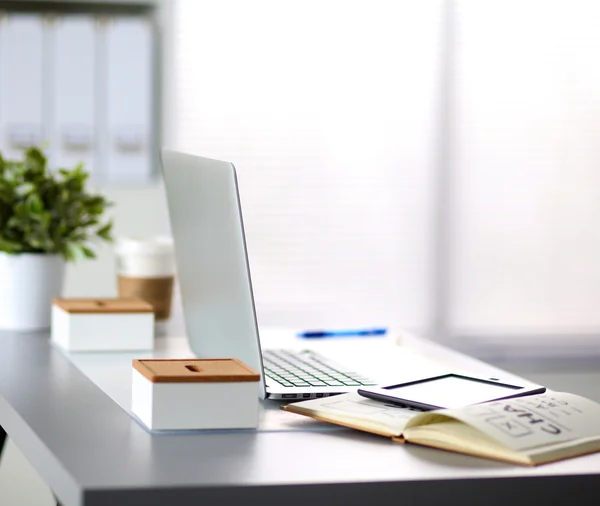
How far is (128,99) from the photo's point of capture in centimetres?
310

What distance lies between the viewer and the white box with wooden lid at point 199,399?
1.10m

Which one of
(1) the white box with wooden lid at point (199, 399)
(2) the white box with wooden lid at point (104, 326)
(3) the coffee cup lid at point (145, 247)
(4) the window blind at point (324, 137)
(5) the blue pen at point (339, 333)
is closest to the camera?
(1) the white box with wooden lid at point (199, 399)

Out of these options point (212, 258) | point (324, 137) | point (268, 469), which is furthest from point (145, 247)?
point (324, 137)

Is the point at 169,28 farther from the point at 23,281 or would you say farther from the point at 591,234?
the point at 591,234

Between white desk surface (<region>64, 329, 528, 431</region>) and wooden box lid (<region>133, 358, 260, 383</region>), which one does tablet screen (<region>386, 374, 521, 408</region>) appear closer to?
white desk surface (<region>64, 329, 528, 431</region>)

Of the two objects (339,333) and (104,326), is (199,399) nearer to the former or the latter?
(104,326)

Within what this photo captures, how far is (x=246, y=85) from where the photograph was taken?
3.26m

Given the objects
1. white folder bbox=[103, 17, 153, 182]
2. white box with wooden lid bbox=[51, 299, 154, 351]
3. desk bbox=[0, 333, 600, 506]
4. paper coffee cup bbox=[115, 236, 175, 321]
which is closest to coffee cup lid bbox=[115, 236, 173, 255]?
paper coffee cup bbox=[115, 236, 175, 321]

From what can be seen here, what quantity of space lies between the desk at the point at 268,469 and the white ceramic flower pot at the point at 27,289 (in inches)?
31.2

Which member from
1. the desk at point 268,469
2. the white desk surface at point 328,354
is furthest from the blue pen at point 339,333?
the desk at point 268,469

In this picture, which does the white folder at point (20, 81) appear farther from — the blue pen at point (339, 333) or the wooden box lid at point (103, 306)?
the blue pen at point (339, 333)

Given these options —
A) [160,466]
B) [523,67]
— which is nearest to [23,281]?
[160,466]

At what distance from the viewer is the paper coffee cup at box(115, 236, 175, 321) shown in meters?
2.03

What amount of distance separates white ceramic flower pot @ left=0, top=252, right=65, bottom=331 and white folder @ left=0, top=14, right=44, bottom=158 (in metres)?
1.10
